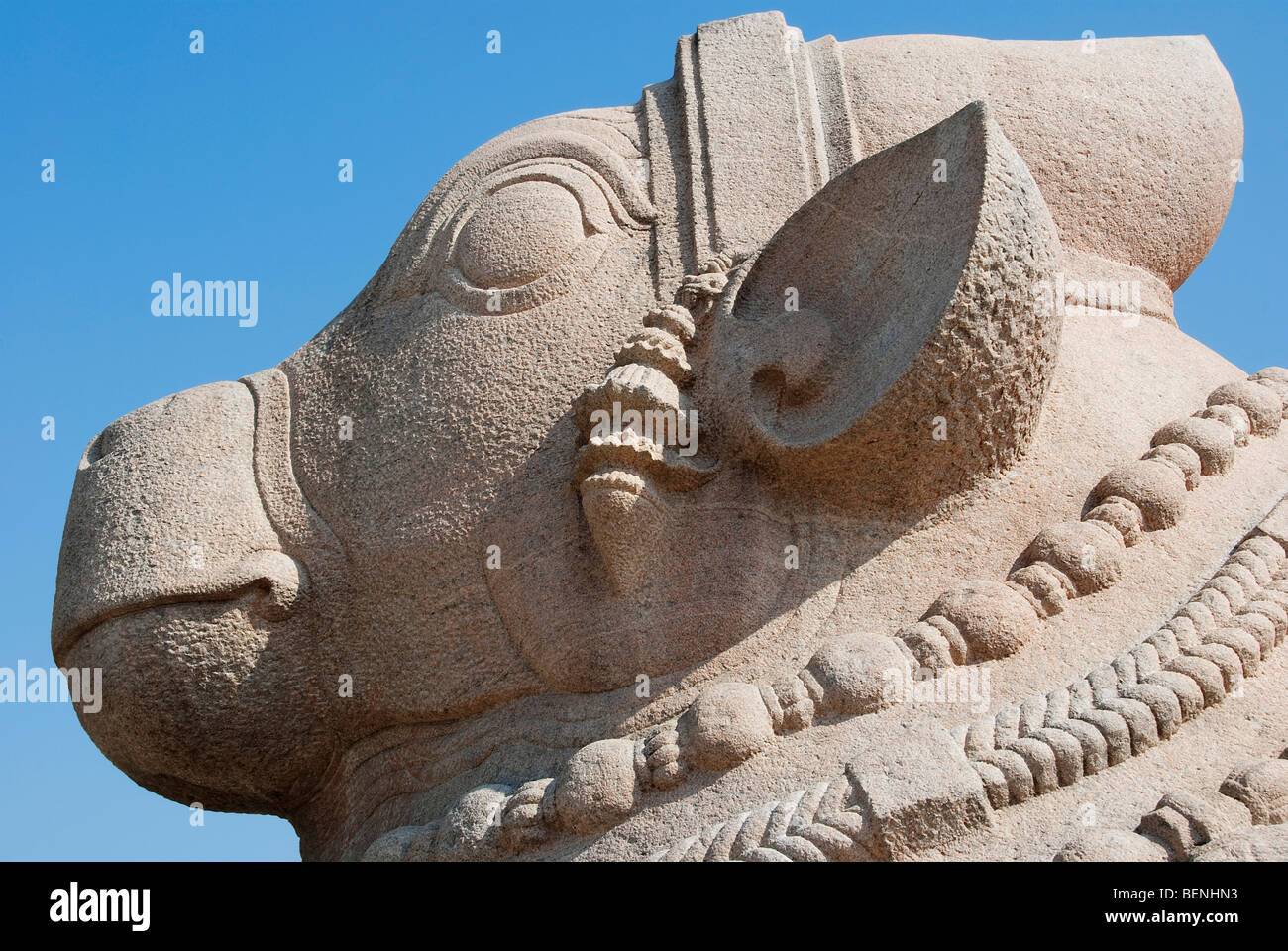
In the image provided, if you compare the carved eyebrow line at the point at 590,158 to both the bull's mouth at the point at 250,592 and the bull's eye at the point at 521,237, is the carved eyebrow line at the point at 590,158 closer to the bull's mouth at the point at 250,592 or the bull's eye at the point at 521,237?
the bull's eye at the point at 521,237

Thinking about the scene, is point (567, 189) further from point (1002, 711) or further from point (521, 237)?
point (1002, 711)

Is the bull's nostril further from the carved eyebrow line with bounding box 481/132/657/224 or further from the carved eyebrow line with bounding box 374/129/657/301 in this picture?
the carved eyebrow line with bounding box 481/132/657/224

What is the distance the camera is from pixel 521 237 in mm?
4031

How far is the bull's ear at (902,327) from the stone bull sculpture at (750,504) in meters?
0.01

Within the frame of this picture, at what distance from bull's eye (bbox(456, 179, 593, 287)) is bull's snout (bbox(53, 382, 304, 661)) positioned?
76 centimetres

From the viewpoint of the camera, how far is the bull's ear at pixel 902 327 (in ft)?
11.4

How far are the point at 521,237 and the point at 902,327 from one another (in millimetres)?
1035

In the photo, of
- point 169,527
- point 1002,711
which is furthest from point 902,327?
point 169,527

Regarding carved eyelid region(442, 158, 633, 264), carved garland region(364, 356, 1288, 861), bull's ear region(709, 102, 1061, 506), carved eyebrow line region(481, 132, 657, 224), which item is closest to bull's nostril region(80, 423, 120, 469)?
carved eyelid region(442, 158, 633, 264)

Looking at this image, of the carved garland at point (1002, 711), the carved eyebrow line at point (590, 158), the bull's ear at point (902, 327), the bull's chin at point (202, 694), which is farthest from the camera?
the carved eyebrow line at point (590, 158)

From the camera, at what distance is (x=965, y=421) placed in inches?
139

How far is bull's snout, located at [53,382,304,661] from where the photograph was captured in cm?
389

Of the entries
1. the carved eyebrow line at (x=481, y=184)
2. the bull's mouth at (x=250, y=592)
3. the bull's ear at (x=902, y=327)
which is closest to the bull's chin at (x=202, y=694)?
the bull's mouth at (x=250, y=592)
